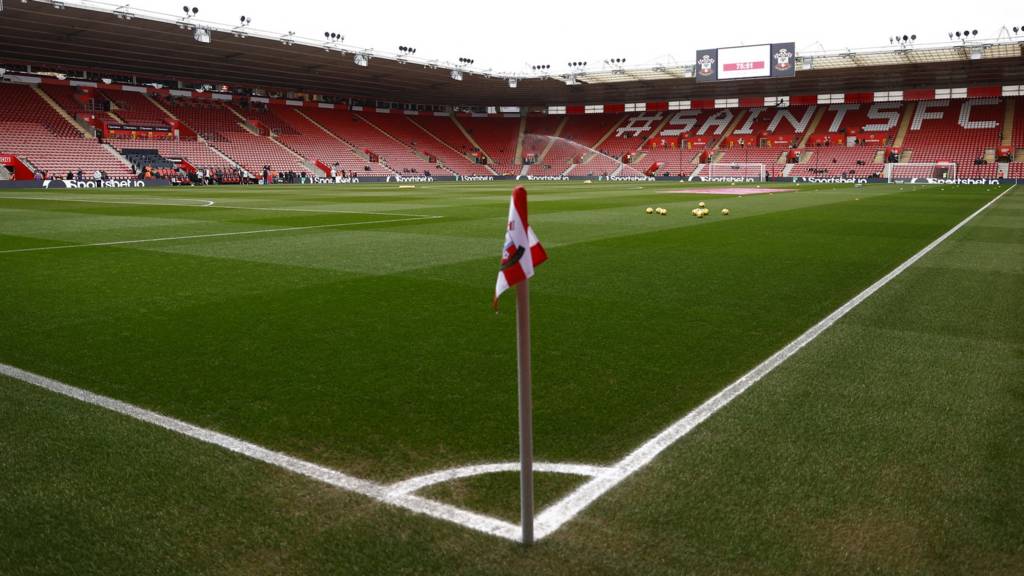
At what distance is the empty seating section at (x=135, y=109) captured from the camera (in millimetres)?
57375

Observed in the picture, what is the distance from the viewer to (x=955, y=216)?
2147cm

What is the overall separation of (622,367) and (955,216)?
20.4 m

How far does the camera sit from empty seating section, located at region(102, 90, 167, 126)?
57.4 m

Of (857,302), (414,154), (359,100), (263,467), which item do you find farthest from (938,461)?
(359,100)

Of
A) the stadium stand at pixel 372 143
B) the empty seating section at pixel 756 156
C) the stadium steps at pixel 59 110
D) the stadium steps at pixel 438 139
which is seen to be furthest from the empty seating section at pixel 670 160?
the stadium steps at pixel 59 110

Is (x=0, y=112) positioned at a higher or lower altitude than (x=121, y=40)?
lower

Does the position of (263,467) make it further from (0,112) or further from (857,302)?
(0,112)

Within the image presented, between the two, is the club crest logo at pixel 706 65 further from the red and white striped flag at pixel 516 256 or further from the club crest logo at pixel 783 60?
the red and white striped flag at pixel 516 256

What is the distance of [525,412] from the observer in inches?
117

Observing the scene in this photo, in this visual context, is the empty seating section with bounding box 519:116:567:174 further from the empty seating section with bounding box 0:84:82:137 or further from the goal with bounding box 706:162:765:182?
the empty seating section with bounding box 0:84:82:137

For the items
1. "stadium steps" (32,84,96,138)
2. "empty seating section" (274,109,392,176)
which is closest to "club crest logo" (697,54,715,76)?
"empty seating section" (274,109,392,176)

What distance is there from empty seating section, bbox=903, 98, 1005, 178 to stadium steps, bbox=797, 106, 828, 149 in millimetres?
8222

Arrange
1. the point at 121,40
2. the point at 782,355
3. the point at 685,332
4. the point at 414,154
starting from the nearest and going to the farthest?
the point at 782,355, the point at 685,332, the point at 121,40, the point at 414,154

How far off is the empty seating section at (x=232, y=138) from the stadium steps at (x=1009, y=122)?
59.8m
